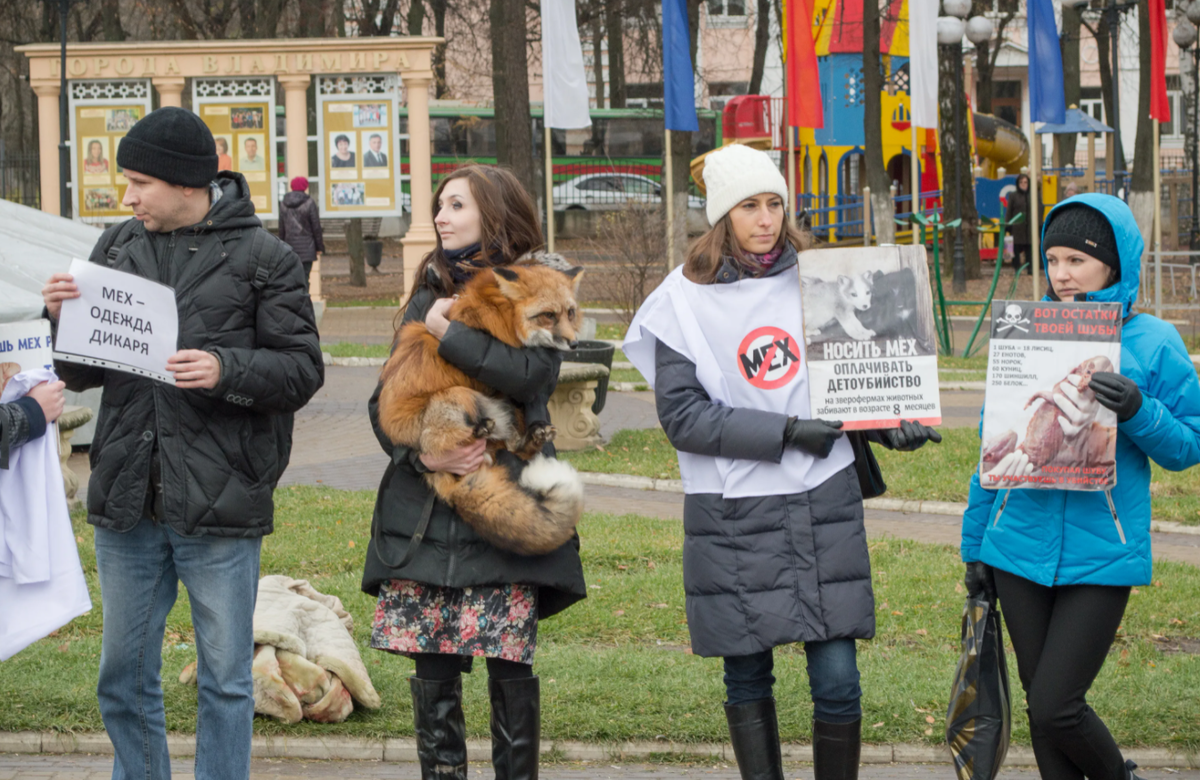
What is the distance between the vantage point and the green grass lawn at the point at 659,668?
201 inches

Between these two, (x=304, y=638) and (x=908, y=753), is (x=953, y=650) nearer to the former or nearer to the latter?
(x=908, y=753)

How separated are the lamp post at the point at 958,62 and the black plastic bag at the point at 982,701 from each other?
66.0 feet

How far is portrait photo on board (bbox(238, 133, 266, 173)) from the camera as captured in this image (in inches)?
862

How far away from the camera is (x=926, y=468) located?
10.7 m

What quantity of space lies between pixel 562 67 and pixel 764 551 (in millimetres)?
15418

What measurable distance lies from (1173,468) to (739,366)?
1.31 m

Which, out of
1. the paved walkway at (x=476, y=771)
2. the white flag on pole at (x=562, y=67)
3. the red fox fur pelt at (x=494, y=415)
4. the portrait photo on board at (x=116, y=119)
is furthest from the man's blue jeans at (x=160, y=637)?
the portrait photo on board at (x=116, y=119)

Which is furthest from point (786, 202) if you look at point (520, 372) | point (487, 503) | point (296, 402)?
point (296, 402)

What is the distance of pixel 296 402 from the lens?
12.6 ft

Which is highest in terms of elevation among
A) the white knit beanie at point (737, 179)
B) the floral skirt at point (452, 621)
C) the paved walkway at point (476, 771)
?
the white knit beanie at point (737, 179)

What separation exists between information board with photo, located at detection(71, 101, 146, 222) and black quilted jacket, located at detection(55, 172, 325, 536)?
1925 cm

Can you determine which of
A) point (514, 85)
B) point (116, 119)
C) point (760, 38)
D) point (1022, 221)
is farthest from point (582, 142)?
point (116, 119)

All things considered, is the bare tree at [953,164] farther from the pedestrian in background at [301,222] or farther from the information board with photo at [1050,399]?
the information board with photo at [1050,399]

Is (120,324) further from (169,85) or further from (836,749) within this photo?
(169,85)
